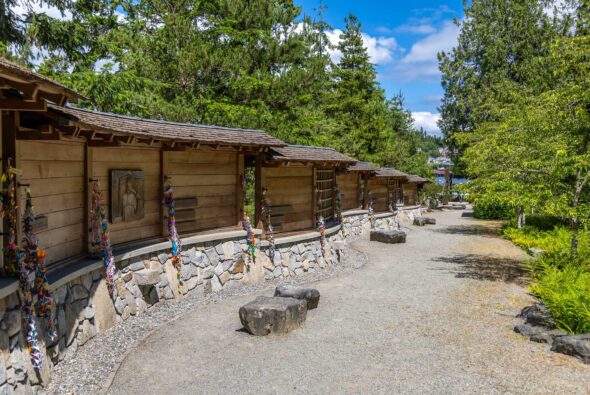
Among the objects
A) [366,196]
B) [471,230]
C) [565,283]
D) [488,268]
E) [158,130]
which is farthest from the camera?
[471,230]

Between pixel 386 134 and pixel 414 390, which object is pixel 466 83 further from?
pixel 414 390

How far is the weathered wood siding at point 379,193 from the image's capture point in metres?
24.9

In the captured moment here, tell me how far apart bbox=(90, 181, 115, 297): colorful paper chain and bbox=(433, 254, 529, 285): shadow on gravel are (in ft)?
30.8

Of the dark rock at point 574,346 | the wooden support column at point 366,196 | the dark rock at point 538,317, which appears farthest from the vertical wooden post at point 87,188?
the wooden support column at point 366,196

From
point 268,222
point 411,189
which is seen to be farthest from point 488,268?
point 411,189

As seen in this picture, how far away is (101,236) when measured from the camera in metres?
7.57

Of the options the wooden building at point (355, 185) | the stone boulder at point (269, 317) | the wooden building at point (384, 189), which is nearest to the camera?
the stone boulder at point (269, 317)

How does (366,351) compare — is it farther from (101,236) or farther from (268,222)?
(268,222)

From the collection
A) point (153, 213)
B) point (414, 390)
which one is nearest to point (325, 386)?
point (414, 390)

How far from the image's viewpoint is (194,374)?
19.9 ft

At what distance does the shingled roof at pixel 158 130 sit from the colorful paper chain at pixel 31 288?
1448 mm

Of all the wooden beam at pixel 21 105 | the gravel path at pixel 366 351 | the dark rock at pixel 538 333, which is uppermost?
the wooden beam at pixel 21 105

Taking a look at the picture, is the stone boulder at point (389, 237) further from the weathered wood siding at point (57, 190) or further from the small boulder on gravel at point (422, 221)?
the weathered wood siding at point (57, 190)

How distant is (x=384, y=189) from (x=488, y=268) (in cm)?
1272
